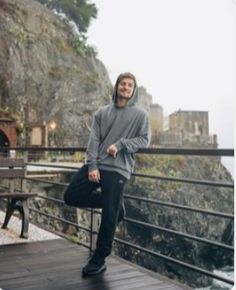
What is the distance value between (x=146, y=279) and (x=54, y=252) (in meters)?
0.70

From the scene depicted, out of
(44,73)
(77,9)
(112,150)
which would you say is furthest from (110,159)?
(77,9)

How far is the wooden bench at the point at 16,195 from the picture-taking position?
8.75ft

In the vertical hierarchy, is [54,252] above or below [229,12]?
below

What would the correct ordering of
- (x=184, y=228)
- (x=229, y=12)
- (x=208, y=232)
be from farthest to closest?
(x=208, y=232), (x=184, y=228), (x=229, y=12)

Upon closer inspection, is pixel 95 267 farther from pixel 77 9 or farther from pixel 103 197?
pixel 77 9

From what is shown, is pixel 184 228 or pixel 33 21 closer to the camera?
pixel 184 228

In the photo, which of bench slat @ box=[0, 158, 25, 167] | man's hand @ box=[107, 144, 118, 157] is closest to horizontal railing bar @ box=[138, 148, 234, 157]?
man's hand @ box=[107, 144, 118, 157]

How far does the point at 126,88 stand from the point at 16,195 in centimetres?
130

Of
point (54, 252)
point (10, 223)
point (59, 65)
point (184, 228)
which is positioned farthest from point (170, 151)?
point (59, 65)

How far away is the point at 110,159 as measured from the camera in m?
1.81

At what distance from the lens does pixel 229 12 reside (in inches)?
67.3

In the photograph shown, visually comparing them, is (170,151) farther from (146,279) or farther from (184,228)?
(184,228)

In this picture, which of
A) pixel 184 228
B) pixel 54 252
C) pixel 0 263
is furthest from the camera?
pixel 184 228

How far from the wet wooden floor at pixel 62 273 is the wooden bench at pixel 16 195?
14.3 inches
